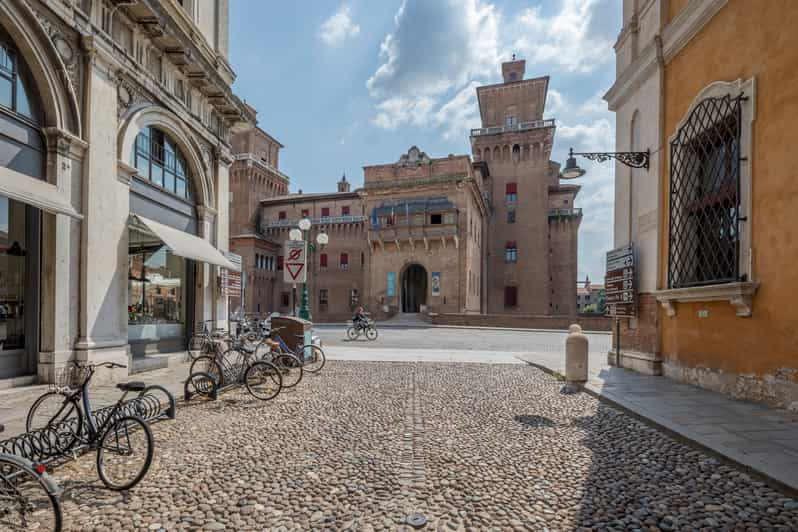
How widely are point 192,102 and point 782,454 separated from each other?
509 inches

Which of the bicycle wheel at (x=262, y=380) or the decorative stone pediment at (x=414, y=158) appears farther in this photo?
the decorative stone pediment at (x=414, y=158)

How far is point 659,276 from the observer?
29.2 feet

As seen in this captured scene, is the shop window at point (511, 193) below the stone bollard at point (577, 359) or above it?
above

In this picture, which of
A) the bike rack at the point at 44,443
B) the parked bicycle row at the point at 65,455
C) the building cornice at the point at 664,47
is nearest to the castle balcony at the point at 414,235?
the building cornice at the point at 664,47

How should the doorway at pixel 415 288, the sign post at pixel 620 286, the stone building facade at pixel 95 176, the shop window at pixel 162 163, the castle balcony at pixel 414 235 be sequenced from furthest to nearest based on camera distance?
the doorway at pixel 415 288
the castle balcony at pixel 414 235
the sign post at pixel 620 286
the shop window at pixel 162 163
the stone building facade at pixel 95 176

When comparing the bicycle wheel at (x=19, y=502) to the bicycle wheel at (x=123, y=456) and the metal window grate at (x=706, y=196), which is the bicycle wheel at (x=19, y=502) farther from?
the metal window grate at (x=706, y=196)

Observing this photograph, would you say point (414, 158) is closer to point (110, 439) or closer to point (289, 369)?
point (289, 369)

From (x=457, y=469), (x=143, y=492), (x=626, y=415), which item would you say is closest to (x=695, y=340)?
(x=626, y=415)

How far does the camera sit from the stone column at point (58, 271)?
6.73m

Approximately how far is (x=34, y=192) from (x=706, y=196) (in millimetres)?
11138

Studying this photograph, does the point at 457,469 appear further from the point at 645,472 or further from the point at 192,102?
the point at 192,102

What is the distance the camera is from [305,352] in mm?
9953

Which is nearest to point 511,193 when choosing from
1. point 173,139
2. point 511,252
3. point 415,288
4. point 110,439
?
point 511,252

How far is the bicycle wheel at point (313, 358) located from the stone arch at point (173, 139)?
515 centimetres
